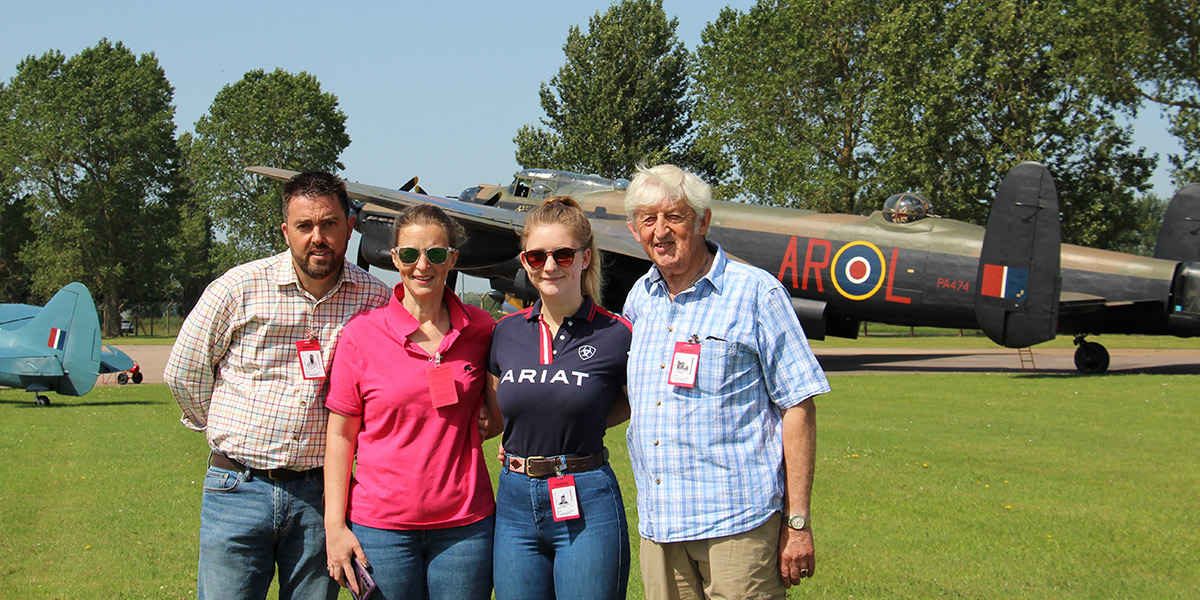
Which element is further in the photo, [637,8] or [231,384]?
[637,8]

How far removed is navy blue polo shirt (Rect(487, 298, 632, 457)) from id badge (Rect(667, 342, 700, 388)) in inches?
10.0

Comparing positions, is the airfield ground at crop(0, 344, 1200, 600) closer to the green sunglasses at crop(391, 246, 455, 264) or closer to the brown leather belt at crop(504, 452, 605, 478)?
the brown leather belt at crop(504, 452, 605, 478)

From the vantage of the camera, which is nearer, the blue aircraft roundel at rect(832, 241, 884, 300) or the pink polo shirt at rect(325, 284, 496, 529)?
the pink polo shirt at rect(325, 284, 496, 529)

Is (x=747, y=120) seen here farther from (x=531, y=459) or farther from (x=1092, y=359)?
(x=531, y=459)

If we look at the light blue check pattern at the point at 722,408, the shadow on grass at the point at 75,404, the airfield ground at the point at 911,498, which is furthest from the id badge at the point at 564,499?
the shadow on grass at the point at 75,404

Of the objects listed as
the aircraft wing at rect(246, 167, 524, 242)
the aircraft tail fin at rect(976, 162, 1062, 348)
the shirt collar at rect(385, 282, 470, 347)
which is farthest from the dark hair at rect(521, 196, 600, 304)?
the aircraft tail fin at rect(976, 162, 1062, 348)

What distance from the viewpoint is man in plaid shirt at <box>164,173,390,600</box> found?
10.5ft

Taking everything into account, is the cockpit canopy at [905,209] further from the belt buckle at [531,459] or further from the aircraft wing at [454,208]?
the belt buckle at [531,459]

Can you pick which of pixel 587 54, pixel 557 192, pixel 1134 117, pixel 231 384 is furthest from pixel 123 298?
pixel 231 384

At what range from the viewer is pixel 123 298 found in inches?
2275

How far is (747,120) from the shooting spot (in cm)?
4291

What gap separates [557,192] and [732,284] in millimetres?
18276

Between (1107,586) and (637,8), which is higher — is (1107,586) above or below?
below

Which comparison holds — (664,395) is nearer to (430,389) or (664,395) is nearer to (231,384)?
(430,389)
